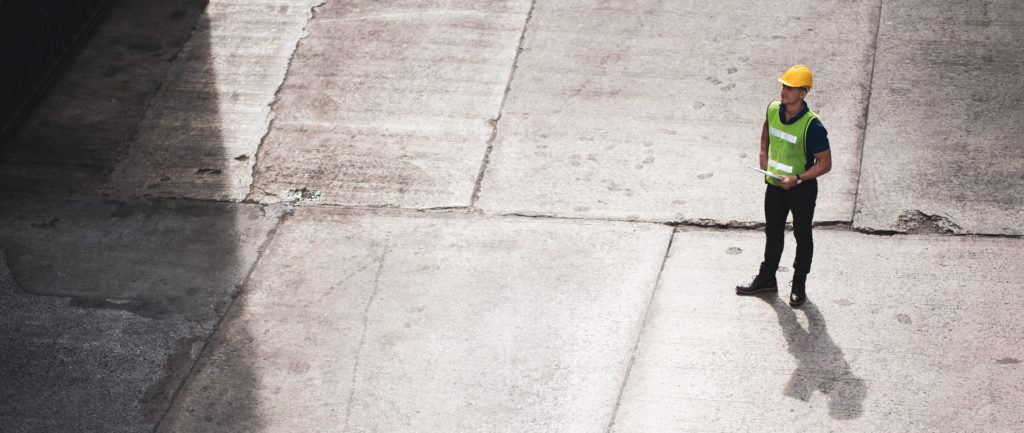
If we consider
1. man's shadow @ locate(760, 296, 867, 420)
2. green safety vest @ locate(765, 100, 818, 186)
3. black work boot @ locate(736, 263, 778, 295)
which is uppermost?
green safety vest @ locate(765, 100, 818, 186)

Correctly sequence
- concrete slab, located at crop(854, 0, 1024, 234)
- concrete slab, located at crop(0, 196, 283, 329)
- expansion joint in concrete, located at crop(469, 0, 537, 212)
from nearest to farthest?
1. concrete slab, located at crop(0, 196, 283, 329)
2. concrete slab, located at crop(854, 0, 1024, 234)
3. expansion joint in concrete, located at crop(469, 0, 537, 212)

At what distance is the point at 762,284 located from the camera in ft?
21.2

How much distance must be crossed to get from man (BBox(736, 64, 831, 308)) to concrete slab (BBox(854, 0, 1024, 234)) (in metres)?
1.17

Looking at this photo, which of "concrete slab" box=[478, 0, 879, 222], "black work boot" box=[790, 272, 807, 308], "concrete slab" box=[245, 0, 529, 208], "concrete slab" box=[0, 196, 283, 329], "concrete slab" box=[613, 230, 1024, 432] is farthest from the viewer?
"concrete slab" box=[245, 0, 529, 208]

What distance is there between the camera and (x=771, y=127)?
5.92 meters

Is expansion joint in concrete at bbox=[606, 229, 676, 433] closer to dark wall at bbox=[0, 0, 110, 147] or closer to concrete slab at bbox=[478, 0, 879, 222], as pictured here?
concrete slab at bbox=[478, 0, 879, 222]

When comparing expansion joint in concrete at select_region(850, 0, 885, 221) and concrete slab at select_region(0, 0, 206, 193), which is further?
concrete slab at select_region(0, 0, 206, 193)

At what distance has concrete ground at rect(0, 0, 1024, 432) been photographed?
232 inches

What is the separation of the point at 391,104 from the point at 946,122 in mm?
4801

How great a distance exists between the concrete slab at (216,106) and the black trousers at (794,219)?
4.31 m

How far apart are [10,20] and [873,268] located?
7781 mm

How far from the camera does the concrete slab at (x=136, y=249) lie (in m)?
6.96

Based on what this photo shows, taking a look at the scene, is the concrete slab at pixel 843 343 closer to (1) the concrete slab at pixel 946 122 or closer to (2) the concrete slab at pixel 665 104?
(1) the concrete slab at pixel 946 122

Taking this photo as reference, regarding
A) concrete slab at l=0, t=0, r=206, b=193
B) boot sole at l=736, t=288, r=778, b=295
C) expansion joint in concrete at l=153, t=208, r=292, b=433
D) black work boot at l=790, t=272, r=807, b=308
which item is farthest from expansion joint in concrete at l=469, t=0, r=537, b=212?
concrete slab at l=0, t=0, r=206, b=193
